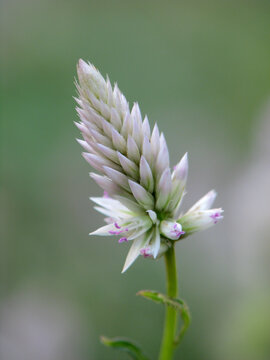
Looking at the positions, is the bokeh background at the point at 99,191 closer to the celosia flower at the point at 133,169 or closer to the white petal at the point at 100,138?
the celosia flower at the point at 133,169

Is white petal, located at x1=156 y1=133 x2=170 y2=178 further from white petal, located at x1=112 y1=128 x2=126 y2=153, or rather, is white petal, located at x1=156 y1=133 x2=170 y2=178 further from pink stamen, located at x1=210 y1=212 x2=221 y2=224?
pink stamen, located at x1=210 y1=212 x2=221 y2=224

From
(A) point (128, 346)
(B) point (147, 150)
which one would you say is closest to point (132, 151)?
(B) point (147, 150)

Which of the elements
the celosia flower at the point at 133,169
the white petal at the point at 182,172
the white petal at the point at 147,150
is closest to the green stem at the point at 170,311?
the celosia flower at the point at 133,169

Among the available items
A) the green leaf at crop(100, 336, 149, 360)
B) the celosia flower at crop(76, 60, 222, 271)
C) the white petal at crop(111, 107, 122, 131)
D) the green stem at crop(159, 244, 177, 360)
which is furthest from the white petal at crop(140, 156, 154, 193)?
the green leaf at crop(100, 336, 149, 360)

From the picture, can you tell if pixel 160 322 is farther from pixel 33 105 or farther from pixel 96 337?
pixel 33 105

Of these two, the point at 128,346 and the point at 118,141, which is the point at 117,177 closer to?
the point at 118,141

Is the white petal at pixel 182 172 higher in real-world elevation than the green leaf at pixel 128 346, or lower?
higher
